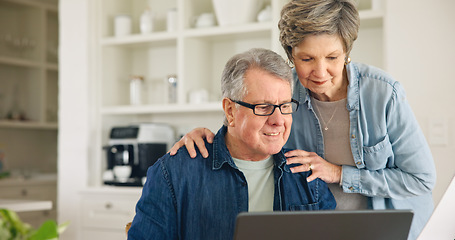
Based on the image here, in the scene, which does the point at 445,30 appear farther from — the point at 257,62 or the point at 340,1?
the point at 257,62

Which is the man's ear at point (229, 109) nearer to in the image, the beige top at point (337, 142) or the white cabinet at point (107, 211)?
the beige top at point (337, 142)

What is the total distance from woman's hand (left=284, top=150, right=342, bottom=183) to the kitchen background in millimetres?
1301

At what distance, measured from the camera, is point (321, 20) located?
146 centimetres

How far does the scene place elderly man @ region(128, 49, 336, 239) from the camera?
1.43 m

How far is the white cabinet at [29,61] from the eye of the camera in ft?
15.8

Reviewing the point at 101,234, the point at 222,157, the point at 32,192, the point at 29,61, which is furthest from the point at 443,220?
the point at 29,61

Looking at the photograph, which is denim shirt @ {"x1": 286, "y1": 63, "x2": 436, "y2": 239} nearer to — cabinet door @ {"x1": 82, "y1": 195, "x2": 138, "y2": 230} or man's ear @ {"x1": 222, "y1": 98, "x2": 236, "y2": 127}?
man's ear @ {"x1": 222, "y1": 98, "x2": 236, "y2": 127}

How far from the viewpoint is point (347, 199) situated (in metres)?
1.70

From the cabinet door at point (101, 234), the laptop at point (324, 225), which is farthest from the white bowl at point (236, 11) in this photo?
the laptop at point (324, 225)

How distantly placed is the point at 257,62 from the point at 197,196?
420 millimetres

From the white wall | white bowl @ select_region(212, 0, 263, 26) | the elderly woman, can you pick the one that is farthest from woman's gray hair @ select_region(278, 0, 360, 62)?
white bowl @ select_region(212, 0, 263, 26)

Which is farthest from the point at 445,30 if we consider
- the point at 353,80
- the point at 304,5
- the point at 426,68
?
the point at 304,5

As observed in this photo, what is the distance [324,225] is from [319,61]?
696 millimetres

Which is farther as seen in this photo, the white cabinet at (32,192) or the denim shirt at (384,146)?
the white cabinet at (32,192)
